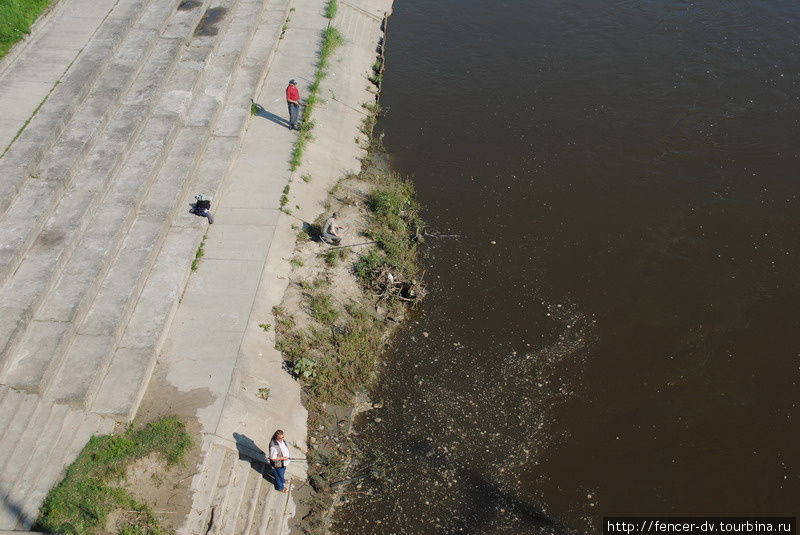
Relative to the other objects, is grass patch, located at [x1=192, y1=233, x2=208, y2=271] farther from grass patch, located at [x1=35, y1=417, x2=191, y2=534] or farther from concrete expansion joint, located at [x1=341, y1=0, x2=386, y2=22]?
concrete expansion joint, located at [x1=341, y1=0, x2=386, y2=22]

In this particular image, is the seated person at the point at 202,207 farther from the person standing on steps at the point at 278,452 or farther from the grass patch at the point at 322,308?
the person standing on steps at the point at 278,452

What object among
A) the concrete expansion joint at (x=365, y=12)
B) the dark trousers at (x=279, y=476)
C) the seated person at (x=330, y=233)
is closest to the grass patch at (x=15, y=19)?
the seated person at (x=330, y=233)

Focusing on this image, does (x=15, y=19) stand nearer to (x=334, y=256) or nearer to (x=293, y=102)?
(x=293, y=102)

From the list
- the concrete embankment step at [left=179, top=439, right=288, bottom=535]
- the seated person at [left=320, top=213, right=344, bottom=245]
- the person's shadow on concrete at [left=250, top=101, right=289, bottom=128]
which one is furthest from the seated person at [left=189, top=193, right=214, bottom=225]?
the concrete embankment step at [left=179, top=439, right=288, bottom=535]

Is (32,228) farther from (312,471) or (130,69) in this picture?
(312,471)

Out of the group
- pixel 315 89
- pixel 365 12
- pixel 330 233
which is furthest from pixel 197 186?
pixel 365 12
